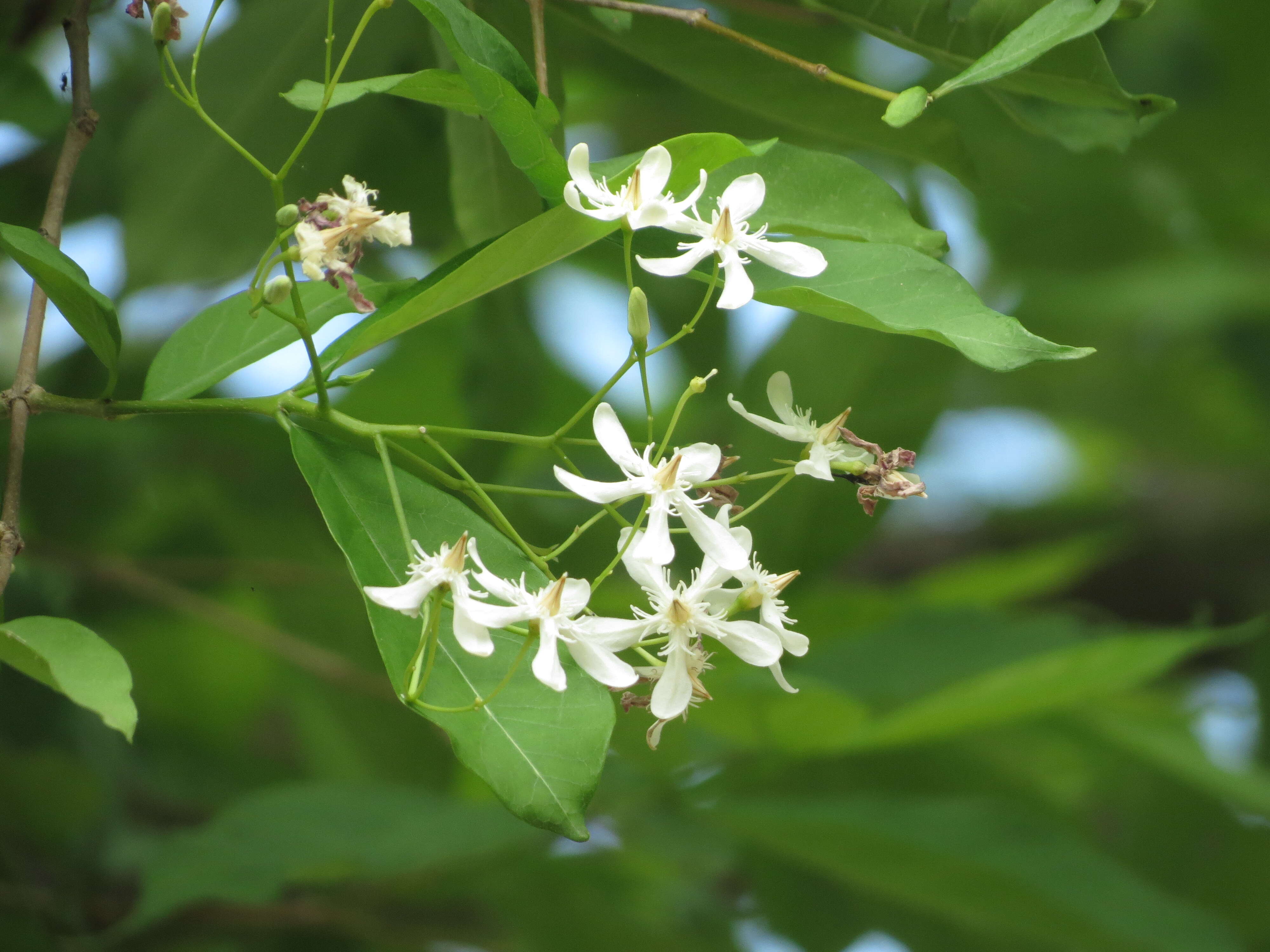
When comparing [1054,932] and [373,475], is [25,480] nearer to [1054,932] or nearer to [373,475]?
[373,475]

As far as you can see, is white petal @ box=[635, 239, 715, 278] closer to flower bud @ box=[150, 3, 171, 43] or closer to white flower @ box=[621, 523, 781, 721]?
white flower @ box=[621, 523, 781, 721]

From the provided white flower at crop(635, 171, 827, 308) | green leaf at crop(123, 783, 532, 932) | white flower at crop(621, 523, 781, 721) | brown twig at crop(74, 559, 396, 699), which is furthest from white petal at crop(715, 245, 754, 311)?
brown twig at crop(74, 559, 396, 699)

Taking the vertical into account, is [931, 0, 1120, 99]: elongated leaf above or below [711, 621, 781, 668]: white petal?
above

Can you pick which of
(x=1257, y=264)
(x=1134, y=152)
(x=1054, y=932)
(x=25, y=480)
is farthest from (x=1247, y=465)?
(x=25, y=480)

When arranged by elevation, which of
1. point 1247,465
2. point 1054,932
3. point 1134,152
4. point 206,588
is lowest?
point 1247,465

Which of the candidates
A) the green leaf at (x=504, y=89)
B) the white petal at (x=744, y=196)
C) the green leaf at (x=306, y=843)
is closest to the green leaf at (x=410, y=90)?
the green leaf at (x=504, y=89)

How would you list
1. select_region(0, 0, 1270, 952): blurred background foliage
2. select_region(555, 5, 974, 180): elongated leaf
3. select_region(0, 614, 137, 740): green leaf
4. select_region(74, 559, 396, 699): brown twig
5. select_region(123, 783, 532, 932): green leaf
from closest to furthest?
select_region(0, 614, 137, 740): green leaf
select_region(555, 5, 974, 180): elongated leaf
select_region(0, 0, 1270, 952): blurred background foliage
select_region(123, 783, 532, 932): green leaf
select_region(74, 559, 396, 699): brown twig

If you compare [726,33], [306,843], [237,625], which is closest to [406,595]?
[726,33]
